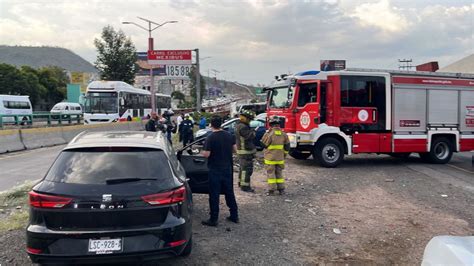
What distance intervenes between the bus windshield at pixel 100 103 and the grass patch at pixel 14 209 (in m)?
A: 19.7

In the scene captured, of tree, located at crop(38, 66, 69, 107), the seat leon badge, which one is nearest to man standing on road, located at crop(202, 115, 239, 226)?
the seat leon badge

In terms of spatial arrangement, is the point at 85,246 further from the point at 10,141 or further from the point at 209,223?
the point at 10,141

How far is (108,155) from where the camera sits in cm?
430

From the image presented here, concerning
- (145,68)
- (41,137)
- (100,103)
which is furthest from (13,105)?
(145,68)

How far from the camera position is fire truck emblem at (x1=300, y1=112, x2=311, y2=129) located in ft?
39.7

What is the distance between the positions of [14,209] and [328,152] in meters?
8.35

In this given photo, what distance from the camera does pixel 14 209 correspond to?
23.1 ft

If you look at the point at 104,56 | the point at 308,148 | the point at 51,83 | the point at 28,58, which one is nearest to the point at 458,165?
the point at 308,148

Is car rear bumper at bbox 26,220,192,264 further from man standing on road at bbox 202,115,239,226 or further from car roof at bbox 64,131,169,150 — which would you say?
man standing on road at bbox 202,115,239,226

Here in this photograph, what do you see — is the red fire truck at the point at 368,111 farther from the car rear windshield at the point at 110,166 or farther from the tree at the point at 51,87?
the tree at the point at 51,87

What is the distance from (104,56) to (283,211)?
38927 millimetres

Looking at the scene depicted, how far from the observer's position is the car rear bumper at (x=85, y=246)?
3.83 metres

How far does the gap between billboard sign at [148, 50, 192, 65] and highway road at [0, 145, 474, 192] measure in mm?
12307

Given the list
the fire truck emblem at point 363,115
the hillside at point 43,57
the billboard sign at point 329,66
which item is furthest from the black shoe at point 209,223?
the hillside at point 43,57
